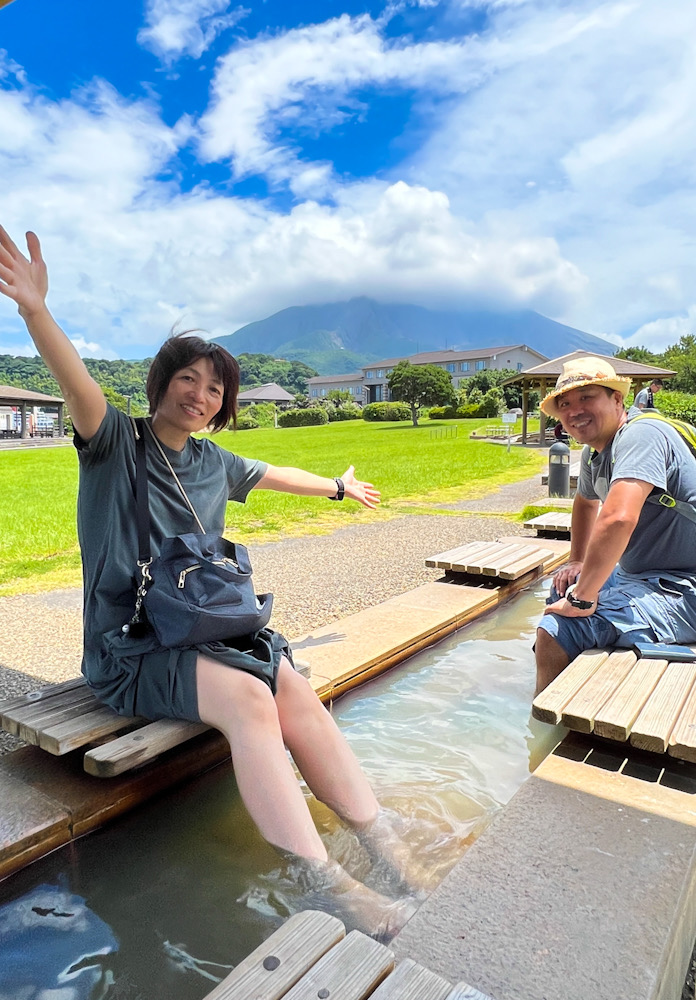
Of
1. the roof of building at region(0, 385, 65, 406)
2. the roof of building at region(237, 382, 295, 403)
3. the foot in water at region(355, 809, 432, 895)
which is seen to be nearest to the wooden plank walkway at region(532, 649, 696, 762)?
the foot in water at region(355, 809, 432, 895)

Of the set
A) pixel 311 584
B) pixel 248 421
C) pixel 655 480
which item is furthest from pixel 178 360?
pixel 248 421

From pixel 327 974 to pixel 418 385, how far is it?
1946 inches

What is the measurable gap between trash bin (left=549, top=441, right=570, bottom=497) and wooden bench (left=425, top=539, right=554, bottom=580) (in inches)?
232

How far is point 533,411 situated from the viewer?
166 ft

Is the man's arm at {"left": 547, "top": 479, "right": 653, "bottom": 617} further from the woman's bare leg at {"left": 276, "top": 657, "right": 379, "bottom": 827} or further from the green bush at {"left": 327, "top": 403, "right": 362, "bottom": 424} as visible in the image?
the green bush at {"left": 327, "top": 403, "right": 362, "bottom": 424}

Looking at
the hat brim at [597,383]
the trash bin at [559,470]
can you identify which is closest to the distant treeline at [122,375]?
the hat brim at [597,383]

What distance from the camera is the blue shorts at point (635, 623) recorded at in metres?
3.00

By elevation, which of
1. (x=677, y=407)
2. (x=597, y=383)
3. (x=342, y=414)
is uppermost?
(x=342, y=414)

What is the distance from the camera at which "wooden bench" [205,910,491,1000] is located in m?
1.30

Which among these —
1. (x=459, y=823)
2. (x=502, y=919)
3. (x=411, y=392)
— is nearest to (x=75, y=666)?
(x=459, y=823)

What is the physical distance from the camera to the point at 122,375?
59.0 meters

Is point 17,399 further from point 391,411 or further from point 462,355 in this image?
point 462,355

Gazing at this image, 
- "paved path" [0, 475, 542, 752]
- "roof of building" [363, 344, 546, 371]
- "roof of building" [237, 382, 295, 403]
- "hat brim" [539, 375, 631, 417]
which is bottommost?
"paved path" [0, 475, 542, 752]

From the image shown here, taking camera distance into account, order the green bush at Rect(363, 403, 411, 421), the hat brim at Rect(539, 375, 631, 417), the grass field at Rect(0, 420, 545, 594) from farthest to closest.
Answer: the green bush at Rect(363, 403, 411, 421), the grass field at Rect(0, 420, 545, 594), the hat brim at Rect(539, 375, 631, 417)
